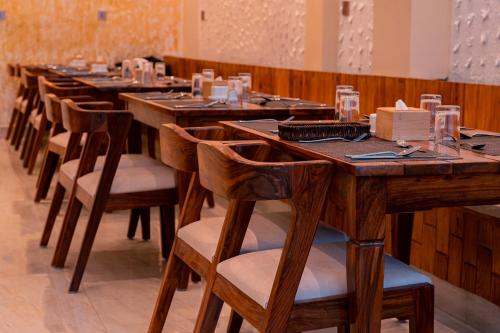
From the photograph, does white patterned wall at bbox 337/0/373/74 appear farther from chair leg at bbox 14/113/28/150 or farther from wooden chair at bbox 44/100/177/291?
chair leg at bbox 14/113/28/150

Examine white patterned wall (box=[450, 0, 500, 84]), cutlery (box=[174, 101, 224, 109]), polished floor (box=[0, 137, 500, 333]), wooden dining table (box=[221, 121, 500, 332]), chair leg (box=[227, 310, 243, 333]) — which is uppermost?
white patterned wall (box=[450, 0, 500, 84])

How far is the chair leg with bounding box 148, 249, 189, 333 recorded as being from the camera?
→ 2.89 m

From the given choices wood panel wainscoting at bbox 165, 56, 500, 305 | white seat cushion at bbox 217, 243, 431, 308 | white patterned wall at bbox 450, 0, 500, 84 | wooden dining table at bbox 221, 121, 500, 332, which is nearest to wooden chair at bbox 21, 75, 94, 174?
wood panel wainscoting at bbox 165, 56, 500, 305

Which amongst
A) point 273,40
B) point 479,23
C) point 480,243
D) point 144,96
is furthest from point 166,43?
point 480,243

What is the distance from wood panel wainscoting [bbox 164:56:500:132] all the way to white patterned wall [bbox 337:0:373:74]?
0.33 meters

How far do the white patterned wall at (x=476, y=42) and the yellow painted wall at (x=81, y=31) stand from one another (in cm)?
702

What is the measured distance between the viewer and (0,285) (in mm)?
3867

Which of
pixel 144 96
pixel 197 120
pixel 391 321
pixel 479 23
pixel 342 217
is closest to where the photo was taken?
pixel 342 217

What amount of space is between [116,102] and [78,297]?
2867 millimetres

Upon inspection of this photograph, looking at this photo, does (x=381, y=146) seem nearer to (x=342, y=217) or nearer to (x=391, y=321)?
(x=342, y=217)

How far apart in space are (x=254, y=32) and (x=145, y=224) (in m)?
4.05

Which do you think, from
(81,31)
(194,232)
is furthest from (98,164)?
(81,31)

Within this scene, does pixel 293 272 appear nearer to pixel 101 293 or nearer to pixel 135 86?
pixel 101 293

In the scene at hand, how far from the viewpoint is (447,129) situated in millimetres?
2707
